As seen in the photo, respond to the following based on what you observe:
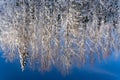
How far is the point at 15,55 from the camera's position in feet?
17.1

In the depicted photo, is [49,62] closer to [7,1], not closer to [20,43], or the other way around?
[20,43]

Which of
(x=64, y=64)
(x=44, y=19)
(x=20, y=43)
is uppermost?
(x=44, y=19)

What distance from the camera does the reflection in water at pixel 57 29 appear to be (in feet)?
16.4

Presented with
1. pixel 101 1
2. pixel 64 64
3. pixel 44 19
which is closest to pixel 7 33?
pixel 44 19

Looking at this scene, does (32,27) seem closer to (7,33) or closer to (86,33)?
(7,33)

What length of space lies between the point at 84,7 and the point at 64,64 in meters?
0.87

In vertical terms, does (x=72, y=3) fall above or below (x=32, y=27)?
above

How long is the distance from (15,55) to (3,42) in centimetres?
26

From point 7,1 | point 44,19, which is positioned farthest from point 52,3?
point 7,1

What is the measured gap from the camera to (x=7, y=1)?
5023mm

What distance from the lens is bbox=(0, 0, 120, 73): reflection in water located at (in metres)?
5.01

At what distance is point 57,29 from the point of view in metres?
5.02

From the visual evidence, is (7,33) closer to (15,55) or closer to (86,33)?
(15,55)

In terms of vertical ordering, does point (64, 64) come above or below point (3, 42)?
below
